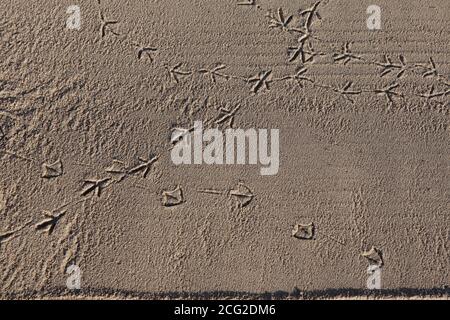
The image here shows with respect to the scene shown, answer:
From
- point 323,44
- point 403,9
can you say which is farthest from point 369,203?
point 403,9

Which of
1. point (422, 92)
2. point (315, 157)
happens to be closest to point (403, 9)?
point (422, 92)

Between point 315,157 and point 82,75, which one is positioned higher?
point 82,75

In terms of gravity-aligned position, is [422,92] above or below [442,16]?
below

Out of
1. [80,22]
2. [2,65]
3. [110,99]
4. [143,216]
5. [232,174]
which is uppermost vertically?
[80,22]

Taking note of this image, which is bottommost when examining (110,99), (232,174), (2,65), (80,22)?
(232,174)

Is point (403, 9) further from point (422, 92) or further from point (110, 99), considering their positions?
point (110, 99)

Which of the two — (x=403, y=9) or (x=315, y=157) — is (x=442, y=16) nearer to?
(x=403, y=9)
